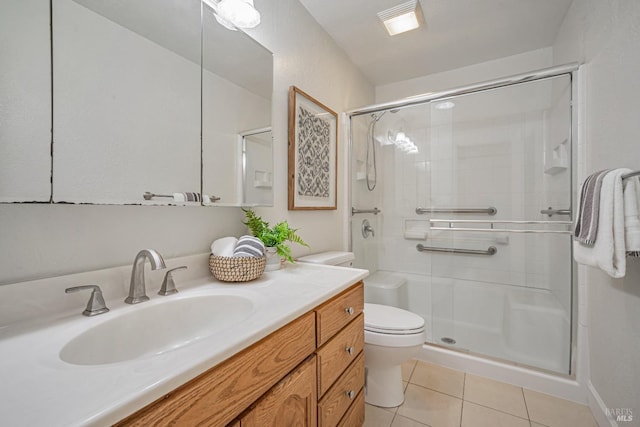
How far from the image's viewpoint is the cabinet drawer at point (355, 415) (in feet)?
3.63

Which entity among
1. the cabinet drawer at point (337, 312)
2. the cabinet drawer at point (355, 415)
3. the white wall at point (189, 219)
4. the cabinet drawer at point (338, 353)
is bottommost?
the cabinet drawer at point (355, 415)

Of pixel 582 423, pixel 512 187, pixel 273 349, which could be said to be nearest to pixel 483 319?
pixel 582 423

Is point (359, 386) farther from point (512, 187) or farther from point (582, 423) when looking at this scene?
point (512, 187)

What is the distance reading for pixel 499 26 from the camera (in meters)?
1.95

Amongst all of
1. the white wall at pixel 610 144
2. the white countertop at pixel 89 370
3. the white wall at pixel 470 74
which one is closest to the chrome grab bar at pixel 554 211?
the white wall at pixel 610 144

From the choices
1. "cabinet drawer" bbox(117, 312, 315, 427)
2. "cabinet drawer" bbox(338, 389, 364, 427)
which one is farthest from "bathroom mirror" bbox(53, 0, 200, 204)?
"cabinet drawer" bbox(338, 389, 364, 427)

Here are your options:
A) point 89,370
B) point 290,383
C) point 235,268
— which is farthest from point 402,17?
point 89,370

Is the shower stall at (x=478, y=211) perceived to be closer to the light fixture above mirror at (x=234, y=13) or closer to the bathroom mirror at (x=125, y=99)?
the light fixture above mirror at (x=234, y=13)

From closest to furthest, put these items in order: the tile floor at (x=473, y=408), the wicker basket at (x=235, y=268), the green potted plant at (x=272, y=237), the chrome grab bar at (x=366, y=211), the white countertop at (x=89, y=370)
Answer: the white countertop at (x=89, y=370)
the wicker basket at (x=235, y=268)
the green potted plant at (x=272, y=237)
the tile floor at (x=473, y=408)
the chrome grab bar at (x=366, y=211)

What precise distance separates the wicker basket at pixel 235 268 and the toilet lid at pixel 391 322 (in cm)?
75

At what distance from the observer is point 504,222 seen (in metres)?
1.96

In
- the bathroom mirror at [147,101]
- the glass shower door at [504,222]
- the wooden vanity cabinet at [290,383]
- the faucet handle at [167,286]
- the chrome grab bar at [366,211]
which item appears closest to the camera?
the wooden vanity cabinet at [290,383]

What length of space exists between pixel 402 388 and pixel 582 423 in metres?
0.86

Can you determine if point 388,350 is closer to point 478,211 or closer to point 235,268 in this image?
point 235,268
